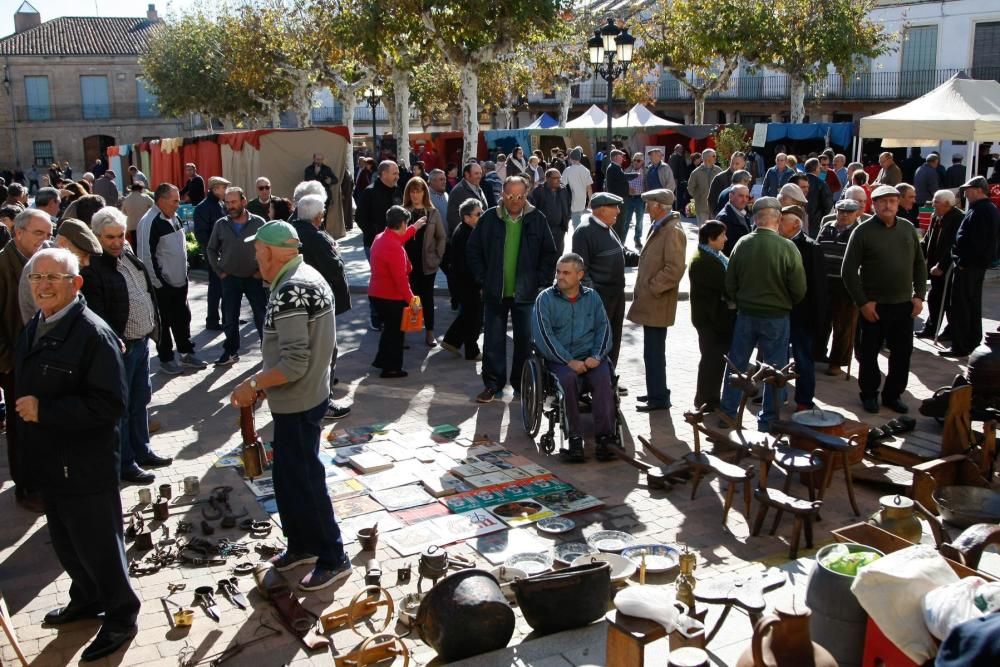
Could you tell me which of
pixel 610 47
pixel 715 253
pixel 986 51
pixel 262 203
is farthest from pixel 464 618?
pixel 986 51

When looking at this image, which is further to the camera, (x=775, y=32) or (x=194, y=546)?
(x=775, y=32)

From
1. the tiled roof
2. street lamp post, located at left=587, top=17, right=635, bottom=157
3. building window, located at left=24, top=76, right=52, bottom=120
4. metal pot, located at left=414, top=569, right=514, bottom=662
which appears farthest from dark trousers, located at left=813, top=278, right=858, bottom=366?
building window, located at left=24, top=76, right=52, bottom=120

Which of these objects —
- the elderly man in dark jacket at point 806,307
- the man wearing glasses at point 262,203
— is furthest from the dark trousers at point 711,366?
the man wearing glasses at point 262,203

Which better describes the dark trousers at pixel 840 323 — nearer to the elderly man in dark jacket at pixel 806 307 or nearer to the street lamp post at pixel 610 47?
the elderly man in dark jacket at pixel 806 307

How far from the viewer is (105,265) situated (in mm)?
6422

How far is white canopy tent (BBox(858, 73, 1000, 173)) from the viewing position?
13.2 m

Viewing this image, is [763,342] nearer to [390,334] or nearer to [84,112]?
[390,334]

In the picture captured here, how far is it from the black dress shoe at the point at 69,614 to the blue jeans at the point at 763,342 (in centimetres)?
460

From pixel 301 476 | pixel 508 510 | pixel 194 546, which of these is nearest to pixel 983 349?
pixel 508 510

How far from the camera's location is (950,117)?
13.4 m

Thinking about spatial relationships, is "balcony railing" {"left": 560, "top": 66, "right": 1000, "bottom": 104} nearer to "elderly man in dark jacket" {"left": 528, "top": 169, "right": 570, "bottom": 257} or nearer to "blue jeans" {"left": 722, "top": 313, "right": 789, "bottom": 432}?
"elderly man in dark jacket" {"left": 528, "top": 169, "right": 570, "bottom": 257}

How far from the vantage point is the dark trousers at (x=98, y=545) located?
4363mm

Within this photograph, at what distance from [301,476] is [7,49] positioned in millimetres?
56873

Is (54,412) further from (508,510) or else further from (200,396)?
(200,396)
